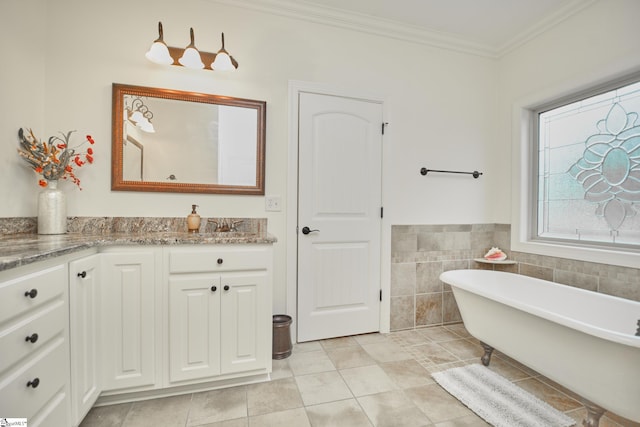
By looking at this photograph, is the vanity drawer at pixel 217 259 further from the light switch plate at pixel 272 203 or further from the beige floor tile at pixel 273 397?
the beige floor tile at pixel 273 397

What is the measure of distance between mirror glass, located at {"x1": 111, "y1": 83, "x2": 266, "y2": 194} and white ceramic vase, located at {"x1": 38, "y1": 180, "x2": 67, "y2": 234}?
0.32 metres

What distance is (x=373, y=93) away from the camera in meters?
2.64

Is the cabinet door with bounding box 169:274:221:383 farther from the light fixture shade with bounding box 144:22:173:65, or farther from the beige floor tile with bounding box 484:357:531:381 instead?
the beige floor tile with bounding box 484:357:531:381

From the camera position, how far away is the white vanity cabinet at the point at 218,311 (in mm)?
1693

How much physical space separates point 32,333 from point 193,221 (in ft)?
3.64

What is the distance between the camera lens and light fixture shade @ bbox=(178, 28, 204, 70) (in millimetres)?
2014


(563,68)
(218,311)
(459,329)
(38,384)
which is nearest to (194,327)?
(218,311)

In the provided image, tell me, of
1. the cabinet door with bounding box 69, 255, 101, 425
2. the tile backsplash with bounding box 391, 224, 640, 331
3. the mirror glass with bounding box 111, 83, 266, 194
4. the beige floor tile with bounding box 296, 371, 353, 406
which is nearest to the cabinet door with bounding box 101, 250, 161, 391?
the cabinet door with bounding box 69, 255, 101, 425

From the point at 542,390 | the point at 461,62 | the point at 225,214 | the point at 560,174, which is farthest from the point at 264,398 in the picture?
the point at 461,62

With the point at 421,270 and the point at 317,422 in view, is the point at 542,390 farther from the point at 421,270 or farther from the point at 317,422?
the point at 317,422

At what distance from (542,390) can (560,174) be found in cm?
178

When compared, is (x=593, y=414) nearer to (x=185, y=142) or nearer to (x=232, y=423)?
(x=232, y=423)

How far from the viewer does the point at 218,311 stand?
1.75 m

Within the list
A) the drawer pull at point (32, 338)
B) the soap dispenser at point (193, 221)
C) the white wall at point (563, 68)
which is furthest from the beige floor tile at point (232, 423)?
the white wall at point (563, 68)
